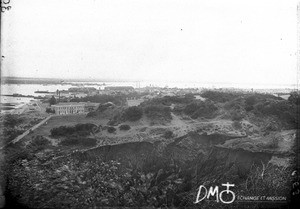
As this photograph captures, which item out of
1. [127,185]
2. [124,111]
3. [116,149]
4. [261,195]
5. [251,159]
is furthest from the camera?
[124,111]

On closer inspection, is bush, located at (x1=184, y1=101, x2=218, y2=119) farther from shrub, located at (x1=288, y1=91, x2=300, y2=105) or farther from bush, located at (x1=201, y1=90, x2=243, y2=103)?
shrub, located at (x1=288, y1=91, x2=300, y2=105)

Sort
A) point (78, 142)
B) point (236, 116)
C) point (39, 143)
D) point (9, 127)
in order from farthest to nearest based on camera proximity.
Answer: point (236, 116) < point (9, 127) < point (78, 142) < point (39, 143)

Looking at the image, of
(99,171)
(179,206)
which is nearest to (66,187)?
(99,171)

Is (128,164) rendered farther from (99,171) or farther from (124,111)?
(124,111)

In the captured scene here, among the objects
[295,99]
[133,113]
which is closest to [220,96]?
[295,99]

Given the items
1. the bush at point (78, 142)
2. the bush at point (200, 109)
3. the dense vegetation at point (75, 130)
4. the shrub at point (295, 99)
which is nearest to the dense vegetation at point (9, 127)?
the dense vegetation at point (75, 130)

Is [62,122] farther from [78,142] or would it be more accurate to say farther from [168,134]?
[168,134]

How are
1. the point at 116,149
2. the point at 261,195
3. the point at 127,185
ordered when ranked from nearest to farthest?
the point at 261,195, the point at 127,185, the point at 116,149

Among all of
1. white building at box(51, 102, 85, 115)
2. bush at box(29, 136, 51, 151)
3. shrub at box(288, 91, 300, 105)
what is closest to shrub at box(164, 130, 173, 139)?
bush at box(29, 136, 51, 151)

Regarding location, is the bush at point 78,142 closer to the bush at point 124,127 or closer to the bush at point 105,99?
the bush at point 124,127
